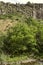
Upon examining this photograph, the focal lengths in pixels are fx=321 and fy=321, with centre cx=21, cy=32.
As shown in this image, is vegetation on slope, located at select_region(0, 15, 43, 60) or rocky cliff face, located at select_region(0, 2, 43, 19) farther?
rocky cliff face, located at select_region(0, 2, 43, 19)

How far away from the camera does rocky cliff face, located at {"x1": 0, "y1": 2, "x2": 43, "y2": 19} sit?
9238cm

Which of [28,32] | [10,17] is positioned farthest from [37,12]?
[28,32]

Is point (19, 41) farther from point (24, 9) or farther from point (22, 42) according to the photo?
point (24, 9)

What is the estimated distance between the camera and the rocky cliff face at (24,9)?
92375 millimetres

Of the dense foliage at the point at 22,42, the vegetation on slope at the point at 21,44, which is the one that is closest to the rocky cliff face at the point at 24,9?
the dense foliage at the point at 22,42

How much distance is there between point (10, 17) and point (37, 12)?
84.9ft

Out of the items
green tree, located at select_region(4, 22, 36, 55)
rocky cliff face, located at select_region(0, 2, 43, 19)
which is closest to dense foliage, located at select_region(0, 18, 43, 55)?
green tree, located at select_region(4, 22, 36, 55)

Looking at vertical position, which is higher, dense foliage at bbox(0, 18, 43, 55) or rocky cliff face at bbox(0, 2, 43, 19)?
dense foliage at bbox(0, 18, 43, 55)

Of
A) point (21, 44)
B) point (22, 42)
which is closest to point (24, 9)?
point (22, 42)

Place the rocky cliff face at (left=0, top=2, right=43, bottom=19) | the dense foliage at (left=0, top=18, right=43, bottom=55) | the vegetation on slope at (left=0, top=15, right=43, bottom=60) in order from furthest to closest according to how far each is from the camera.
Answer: the rocky cliff face at (left=0, top=2, right=43, bottom=19) → the dense foliage at (left=0, top=18, right=43, bottom=55) → the vegetation on slope at (left=0, top=15, right=43, bottom=60)

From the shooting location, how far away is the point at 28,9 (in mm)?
99938

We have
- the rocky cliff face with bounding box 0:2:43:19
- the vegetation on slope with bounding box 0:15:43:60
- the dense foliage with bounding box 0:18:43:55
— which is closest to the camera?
the vegetation on slope with bounding box 0:15:43:60

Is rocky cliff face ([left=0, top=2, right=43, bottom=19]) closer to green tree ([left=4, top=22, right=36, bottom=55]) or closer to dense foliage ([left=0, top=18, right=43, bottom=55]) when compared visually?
dense foliage ([left=0, top=18, right=43, bottom=55])

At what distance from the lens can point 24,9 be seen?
98.2m
